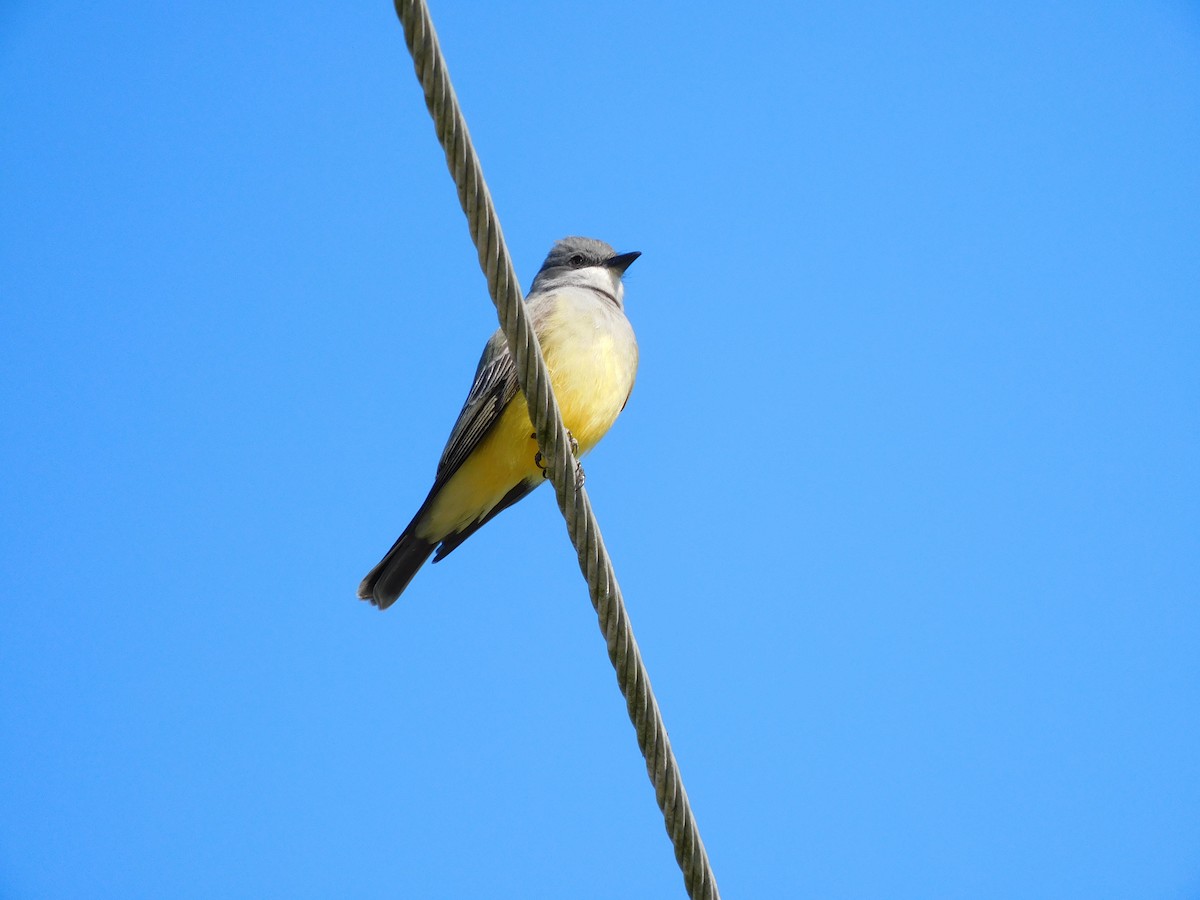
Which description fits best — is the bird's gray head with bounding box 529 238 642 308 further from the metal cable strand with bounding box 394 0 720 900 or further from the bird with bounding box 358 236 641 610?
the metal cable strand with bounding box 394 0 720 900

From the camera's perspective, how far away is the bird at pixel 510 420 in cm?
484

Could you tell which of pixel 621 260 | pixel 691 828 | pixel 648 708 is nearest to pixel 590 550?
pixel 648 708

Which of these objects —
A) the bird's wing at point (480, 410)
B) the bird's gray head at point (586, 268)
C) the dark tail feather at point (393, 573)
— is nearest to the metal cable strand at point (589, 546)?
the bird's wing at point (480, 410)

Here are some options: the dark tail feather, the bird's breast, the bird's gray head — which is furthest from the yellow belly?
the bird's gray head

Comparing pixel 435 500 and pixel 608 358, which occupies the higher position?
pixel 608 358

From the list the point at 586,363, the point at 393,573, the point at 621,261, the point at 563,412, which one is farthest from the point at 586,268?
the point at 393,573

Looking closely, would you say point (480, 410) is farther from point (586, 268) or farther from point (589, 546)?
point (589, 546)

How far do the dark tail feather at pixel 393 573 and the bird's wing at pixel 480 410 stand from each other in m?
0.40

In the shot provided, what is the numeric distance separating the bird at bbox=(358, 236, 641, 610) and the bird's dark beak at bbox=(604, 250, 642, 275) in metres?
0.25

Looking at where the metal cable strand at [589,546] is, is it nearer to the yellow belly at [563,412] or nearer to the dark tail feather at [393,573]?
the yellow belly at [563,412]

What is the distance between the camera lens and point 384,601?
536cm

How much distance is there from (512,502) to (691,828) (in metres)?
2.53

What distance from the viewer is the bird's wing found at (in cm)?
477

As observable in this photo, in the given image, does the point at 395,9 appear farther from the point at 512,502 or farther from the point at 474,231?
→ the point at 512,502
